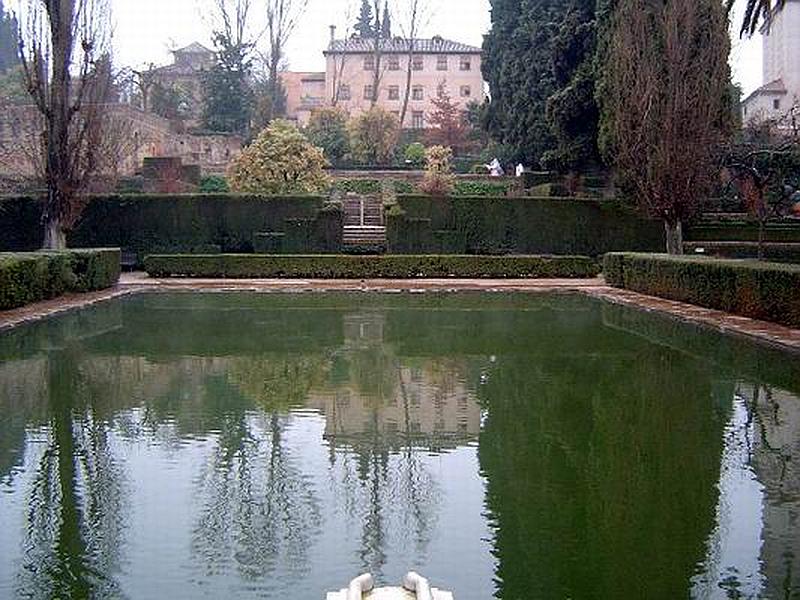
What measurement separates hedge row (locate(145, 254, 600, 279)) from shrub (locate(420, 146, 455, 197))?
848cm

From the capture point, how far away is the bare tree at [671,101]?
22047mm

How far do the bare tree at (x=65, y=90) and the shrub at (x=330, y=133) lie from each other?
21.1 m

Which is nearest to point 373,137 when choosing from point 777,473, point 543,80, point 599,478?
point 543,80

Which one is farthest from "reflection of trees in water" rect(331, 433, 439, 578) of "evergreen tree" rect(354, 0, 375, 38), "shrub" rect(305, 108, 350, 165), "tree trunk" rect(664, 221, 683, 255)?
"evergreen tree" rect(354, 0, 375, 38)

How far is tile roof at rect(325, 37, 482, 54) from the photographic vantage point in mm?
60872

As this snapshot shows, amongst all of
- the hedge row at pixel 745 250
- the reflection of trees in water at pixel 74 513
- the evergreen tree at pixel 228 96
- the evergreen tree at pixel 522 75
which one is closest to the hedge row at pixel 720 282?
the hedge row at pixel 745 250

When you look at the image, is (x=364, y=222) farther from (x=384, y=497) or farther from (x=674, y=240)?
(x=384, y=497)

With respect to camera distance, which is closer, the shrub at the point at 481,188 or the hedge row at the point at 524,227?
the hedge row at the point at 524,227

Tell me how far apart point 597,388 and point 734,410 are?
1425 mm

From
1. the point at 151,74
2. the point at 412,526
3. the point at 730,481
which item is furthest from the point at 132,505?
the point at 151,74

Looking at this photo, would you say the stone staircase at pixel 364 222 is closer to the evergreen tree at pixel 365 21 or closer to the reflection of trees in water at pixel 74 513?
the reflection of trees in water at pixel 74 513

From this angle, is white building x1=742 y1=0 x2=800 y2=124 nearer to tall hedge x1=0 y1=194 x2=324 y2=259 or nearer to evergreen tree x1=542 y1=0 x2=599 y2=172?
evergreen tree x1=542 y1=0 x2=599 y2=172

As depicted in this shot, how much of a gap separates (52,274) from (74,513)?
14540 millimetres

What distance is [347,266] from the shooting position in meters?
25.3
